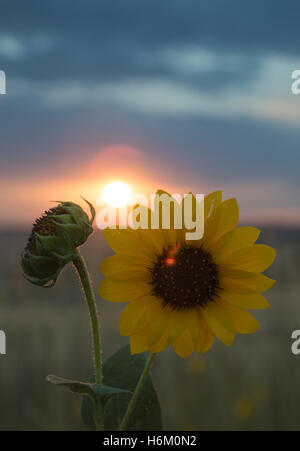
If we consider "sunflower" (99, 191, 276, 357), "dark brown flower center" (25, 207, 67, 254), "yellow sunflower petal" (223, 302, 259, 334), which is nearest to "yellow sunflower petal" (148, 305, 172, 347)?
"sunflower" (99, 191, 276, 357)

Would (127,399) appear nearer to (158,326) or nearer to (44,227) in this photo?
(158,326)

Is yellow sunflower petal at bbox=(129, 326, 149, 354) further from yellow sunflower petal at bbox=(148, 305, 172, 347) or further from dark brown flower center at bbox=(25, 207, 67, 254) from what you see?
dark brown flower center at bbox=(25, 207, 67, 254)

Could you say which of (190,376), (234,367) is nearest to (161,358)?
(190,376)

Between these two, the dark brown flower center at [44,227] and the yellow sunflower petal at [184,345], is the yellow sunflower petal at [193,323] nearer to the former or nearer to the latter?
the yellow sunflower petal at [184,345]

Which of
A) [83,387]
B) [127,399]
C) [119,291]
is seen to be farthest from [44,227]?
[127,399]
